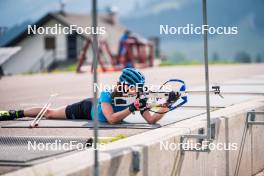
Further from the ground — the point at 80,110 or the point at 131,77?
the point at 131,77

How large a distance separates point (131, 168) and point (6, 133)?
103 inches

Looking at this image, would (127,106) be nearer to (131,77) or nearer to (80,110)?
(131,77)

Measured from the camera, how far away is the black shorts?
906 cm

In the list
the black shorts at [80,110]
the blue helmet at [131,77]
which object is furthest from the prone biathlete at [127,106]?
the black shorts at [80,110]

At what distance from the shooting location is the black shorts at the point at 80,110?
906 centimetres

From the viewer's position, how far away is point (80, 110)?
360 inches

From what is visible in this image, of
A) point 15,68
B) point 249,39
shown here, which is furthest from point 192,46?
point 15,68

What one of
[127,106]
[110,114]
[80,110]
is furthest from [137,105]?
[80,110]

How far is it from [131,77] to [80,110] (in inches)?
46.8

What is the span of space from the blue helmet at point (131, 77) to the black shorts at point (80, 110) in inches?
35.3

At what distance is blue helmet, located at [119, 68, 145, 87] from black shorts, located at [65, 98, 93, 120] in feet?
2.94

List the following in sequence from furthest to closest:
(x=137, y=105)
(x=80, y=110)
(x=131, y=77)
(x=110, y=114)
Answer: (x=80, y=110) → (x=110, y=114) → (x=131, y=77) → (x=137, y=105)

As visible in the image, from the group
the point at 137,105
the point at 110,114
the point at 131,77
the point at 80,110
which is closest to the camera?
the point at 137,105

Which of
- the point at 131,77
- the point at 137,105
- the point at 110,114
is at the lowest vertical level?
the point at 110,114
